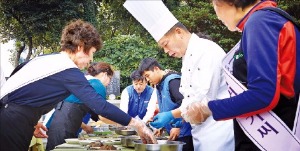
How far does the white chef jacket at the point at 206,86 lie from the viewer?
2.43 meters

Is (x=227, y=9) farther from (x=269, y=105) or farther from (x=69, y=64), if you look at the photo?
(x=69, y=64)

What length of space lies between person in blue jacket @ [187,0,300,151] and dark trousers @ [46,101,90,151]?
2.33 m

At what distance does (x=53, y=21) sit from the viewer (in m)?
18.3

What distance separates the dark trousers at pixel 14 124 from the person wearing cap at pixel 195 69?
72cm

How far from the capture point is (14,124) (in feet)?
8.34

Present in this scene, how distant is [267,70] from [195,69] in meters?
1.14

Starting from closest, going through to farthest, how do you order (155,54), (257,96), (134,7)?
(257,96), (134,7), (155,54)

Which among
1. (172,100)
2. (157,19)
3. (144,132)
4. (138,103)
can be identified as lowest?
(138,103)

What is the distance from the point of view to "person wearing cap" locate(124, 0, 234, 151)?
2.42 meters

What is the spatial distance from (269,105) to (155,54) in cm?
1238

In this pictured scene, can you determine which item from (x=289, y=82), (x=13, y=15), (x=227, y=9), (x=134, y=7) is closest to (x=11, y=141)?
(x=134, y=7)

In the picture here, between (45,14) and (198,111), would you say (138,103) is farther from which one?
(45,14)

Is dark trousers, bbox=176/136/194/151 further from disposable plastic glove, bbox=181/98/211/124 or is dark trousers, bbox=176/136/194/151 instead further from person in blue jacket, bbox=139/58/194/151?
disposable plastic glove, bbox=181/98/211/124

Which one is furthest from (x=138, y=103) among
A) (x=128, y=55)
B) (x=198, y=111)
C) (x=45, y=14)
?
(x=45, y=14)
